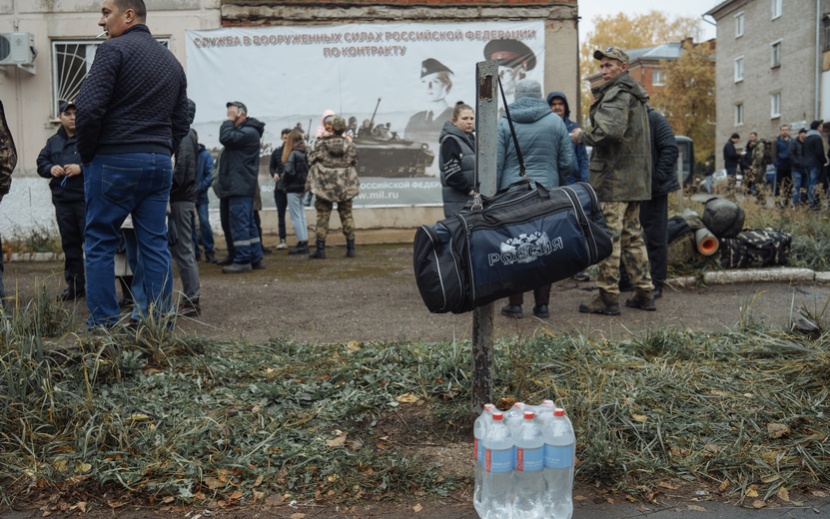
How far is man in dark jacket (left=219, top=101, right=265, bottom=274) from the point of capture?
33.0ft

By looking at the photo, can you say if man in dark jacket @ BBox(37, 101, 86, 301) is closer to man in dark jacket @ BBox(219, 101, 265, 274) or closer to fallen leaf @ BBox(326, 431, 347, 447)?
man in dark jacket @ BBox(219, 101, 265, 274)

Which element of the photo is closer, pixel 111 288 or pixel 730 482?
pixel 730 482

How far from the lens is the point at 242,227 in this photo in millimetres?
10328

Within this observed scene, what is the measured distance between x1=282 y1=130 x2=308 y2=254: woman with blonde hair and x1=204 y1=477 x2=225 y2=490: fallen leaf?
886 centimetres

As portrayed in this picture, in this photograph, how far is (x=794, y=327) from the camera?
551 cm

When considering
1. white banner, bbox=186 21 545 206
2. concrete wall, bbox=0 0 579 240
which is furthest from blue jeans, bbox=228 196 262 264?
concrete wall, bbox=0 0 579 240

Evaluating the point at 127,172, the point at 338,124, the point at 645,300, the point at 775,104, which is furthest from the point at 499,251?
the point at 775,104

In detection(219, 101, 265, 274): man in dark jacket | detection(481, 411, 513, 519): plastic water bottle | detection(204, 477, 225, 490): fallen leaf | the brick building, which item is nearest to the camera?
detection(481, 411, 513, 519): plastic water bottle

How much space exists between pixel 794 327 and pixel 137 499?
164 inches

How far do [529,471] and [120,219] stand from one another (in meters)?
3.79

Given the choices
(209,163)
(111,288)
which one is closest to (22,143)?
(209,163)

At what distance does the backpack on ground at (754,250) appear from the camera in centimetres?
920

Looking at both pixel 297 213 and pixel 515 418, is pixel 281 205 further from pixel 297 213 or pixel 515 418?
pixel 515 418

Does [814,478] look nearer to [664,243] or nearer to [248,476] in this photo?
[248,476]
